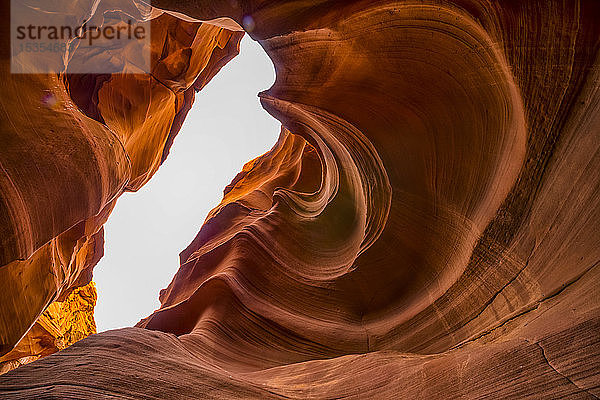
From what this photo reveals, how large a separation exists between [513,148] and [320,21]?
3.26 meters

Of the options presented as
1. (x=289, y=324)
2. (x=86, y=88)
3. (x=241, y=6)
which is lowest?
(x=289, y=324)

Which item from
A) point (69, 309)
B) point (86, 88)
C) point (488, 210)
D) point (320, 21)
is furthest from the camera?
point (69, 309)

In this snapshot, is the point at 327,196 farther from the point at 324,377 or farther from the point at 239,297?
the point at 324,377

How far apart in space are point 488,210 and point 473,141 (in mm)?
837

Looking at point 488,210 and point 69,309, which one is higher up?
point 69,309

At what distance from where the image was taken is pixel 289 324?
18.7 feet

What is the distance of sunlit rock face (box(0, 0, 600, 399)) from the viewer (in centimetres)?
256

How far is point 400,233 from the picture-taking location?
16.9 feet

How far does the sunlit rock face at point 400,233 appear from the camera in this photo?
2.56 m

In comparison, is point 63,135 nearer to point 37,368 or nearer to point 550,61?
point 37,368

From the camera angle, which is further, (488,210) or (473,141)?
(473,141)

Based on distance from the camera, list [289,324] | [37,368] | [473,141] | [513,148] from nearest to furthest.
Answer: [37,368]
[513,148]
[473,141]
[289,324]

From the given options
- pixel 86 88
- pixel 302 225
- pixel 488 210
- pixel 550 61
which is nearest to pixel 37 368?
pixel 488 210

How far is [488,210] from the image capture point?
11.9ft
